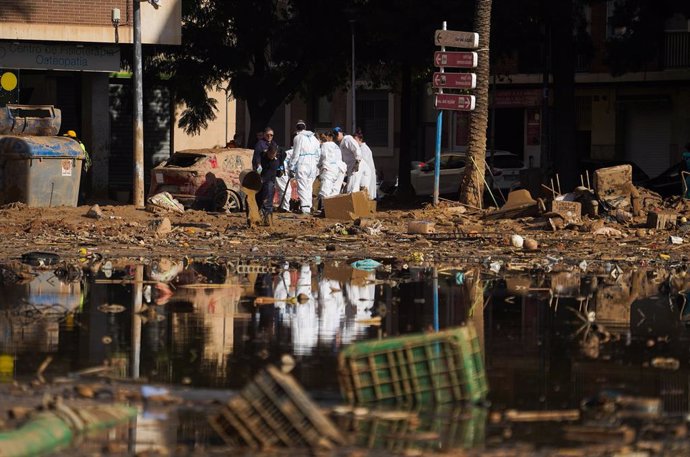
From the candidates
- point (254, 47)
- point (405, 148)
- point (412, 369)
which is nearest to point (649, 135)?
point (405, 148)

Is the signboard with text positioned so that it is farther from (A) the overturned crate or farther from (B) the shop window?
(A) the overturned crate

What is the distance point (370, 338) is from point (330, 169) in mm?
17683

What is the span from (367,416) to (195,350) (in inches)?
105

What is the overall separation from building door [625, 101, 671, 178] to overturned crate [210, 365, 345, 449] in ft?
150

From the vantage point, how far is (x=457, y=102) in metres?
25.3

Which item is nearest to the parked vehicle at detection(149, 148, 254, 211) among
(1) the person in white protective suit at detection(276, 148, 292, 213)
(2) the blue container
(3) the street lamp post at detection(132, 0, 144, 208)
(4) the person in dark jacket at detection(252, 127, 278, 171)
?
(3) the street lamp post at detection(132, 0, 144, 208)

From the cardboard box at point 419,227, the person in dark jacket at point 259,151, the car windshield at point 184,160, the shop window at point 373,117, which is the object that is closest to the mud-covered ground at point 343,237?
the cardboard box at point 419,227

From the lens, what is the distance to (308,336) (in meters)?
10.8

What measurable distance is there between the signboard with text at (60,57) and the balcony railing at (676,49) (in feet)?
73.6

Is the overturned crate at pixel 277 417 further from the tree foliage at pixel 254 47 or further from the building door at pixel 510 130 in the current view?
the building door at pixel 510 130

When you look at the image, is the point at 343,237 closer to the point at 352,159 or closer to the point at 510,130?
the point at 352,159

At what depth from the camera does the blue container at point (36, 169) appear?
2631cm

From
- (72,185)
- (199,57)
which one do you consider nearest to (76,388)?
(72,185)

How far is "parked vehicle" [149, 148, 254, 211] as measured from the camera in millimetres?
28078
